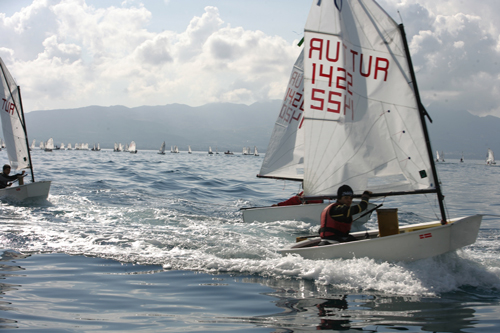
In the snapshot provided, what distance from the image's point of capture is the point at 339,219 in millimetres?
7434

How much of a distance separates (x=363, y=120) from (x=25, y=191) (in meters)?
13.2

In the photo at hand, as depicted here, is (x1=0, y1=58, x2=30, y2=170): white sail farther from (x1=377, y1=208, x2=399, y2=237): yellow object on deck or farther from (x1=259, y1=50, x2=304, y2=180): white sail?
(x1=377, y1=208, x2=399, y2=237): yellow object on deck

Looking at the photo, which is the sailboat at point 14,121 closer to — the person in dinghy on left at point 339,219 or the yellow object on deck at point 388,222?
the person in dinghy on left at point 339,219

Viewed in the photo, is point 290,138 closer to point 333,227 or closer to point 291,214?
point 291,214

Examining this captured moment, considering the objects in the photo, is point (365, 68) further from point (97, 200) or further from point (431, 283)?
point (97, 200)

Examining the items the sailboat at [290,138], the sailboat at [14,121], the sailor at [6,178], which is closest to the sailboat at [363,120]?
the sailboat at [290,138]

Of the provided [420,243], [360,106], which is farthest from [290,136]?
[420,243]

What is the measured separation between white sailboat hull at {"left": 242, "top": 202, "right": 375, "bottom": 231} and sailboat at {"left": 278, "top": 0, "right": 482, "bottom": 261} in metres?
4.03

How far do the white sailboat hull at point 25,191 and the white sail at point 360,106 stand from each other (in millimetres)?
11585

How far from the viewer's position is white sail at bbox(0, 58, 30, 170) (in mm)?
16859

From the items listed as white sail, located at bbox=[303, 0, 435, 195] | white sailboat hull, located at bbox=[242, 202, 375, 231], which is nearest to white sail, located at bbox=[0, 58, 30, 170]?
white sailboat hull, located at bbox=[242, 202, 375, 231]

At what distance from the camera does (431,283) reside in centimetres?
637

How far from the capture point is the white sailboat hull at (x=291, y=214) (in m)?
12.7

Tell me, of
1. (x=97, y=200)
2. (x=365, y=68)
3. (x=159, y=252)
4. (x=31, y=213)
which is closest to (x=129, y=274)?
(x=159, y=252)
